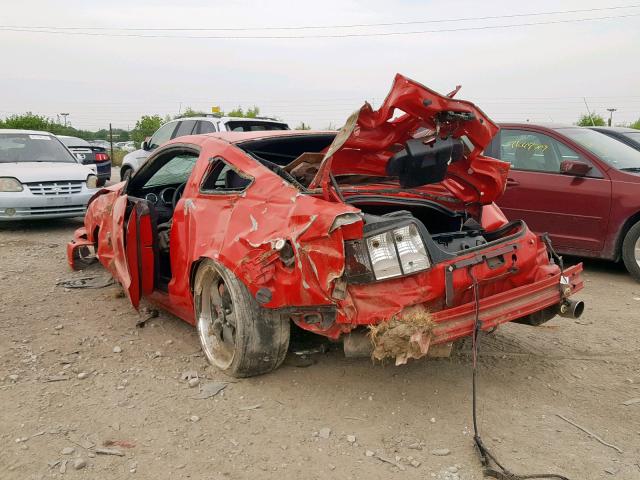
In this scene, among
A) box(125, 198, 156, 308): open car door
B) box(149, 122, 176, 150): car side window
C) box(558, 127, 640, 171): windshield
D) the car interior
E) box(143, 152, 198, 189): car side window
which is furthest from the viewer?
box(149, 122, 176, 150): car side window

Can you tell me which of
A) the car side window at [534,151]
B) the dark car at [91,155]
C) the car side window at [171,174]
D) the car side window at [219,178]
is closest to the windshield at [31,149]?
the car side window at [171,174]

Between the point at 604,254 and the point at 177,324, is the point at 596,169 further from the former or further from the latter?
the point at 177,324

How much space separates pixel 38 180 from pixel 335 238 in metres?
7.09

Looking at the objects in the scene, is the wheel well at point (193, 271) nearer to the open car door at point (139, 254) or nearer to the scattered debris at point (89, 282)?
the open car door at point (139, 254)

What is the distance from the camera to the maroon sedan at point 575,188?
5.96 metres

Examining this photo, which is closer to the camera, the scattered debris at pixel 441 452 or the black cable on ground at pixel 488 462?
the black cable on ground at pixel 488 462

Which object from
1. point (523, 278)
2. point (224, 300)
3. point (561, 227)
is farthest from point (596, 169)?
point (224, 300)

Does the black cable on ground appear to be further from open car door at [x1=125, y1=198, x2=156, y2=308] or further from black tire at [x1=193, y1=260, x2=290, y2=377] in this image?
open car door at [x1=125, y1=198, x2=156, y2=308]

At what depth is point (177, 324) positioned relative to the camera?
459 cm

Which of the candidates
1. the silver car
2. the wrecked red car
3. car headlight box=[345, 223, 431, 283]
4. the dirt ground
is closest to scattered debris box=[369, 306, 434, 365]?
the wrecked red car

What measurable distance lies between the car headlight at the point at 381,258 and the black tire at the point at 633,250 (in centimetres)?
388

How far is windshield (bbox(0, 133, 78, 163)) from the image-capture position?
30.9 feet

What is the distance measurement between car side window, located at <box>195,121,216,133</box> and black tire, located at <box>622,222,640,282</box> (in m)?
6.30

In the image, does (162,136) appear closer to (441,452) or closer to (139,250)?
(139,250)
